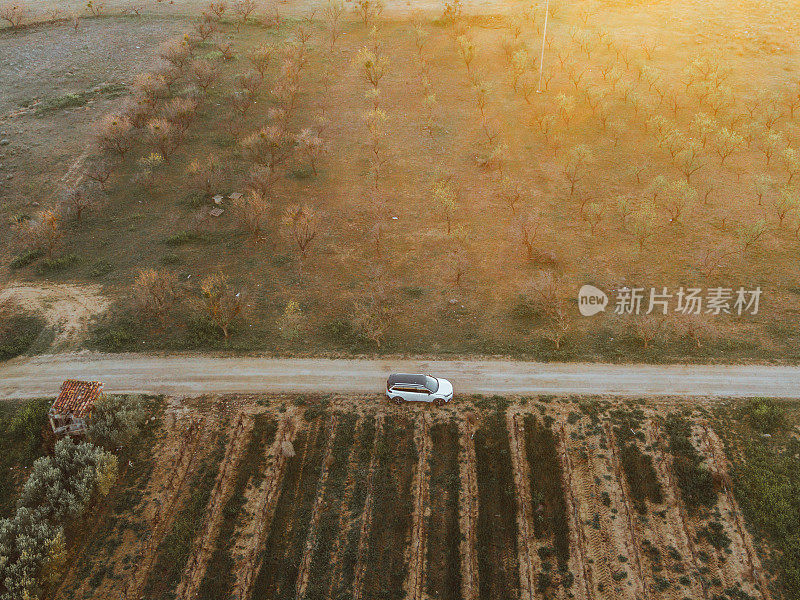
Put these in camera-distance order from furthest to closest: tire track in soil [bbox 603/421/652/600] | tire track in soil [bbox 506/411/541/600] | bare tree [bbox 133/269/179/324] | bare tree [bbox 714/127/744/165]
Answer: bare tree [bbox 714/127/744/165], bare tree [bbox 133/269/179/324], tire track in soil [bbox 506/411/541/600], tire track in soil [bbox 603/421/652/600]

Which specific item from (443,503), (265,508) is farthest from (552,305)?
(265,508)

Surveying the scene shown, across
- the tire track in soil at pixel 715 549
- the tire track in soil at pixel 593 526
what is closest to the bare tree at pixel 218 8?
the tire track in soil at pixel 593 526

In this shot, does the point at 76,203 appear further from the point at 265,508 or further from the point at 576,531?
the point at 576,531

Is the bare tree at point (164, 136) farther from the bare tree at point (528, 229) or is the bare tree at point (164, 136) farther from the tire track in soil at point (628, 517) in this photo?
the tire track in soil at point (628, 517)

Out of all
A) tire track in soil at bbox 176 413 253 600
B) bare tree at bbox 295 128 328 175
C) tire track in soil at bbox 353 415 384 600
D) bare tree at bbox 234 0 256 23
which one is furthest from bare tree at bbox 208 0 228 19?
tire track in soil at bbox 353 415 384 600

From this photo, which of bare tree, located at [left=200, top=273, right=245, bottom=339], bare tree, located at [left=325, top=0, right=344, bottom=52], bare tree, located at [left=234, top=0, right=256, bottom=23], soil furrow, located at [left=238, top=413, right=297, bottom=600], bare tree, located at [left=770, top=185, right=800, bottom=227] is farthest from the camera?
bare tree, located at [left=234, top=0, right=256, bottom=23]

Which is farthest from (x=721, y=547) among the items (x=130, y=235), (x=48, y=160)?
(x=48, y=160)

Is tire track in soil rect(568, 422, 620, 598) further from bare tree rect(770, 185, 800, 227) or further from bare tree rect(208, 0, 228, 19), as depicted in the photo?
bare tree rect(208, 0, 228, 19)

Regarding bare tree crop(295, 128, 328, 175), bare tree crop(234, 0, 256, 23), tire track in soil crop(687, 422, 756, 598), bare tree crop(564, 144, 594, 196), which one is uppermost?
bare tree crop(234, 0, 256, 23)
